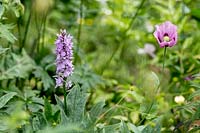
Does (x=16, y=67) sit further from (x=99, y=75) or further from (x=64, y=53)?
(x=64, y=53)

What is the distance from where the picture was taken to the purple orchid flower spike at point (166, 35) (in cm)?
176

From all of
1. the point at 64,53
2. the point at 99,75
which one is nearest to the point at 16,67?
the point at 99,75

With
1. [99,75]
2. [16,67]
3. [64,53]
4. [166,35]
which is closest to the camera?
[64,53]

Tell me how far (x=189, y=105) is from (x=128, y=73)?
1327 millimetres

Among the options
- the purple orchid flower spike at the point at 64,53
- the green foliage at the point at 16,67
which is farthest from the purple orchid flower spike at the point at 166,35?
the green foliage at the point at 16,67

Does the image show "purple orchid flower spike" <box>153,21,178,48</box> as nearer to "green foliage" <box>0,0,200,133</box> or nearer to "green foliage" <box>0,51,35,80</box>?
"green foliage" <box>0,0,200,133</box>

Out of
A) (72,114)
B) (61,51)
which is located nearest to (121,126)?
(72,114)

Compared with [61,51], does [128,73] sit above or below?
below

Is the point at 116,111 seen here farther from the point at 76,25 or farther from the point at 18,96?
the point at 76,25

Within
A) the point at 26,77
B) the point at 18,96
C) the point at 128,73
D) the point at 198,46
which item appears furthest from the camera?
the point at 128,73

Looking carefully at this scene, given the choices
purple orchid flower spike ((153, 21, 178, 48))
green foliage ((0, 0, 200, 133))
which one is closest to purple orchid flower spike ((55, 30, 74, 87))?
green foliage ((0, 0, 200, 133))

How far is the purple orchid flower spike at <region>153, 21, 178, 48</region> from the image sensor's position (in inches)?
69.2

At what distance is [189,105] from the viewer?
1.82 meters

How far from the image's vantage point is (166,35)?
1820 mm
